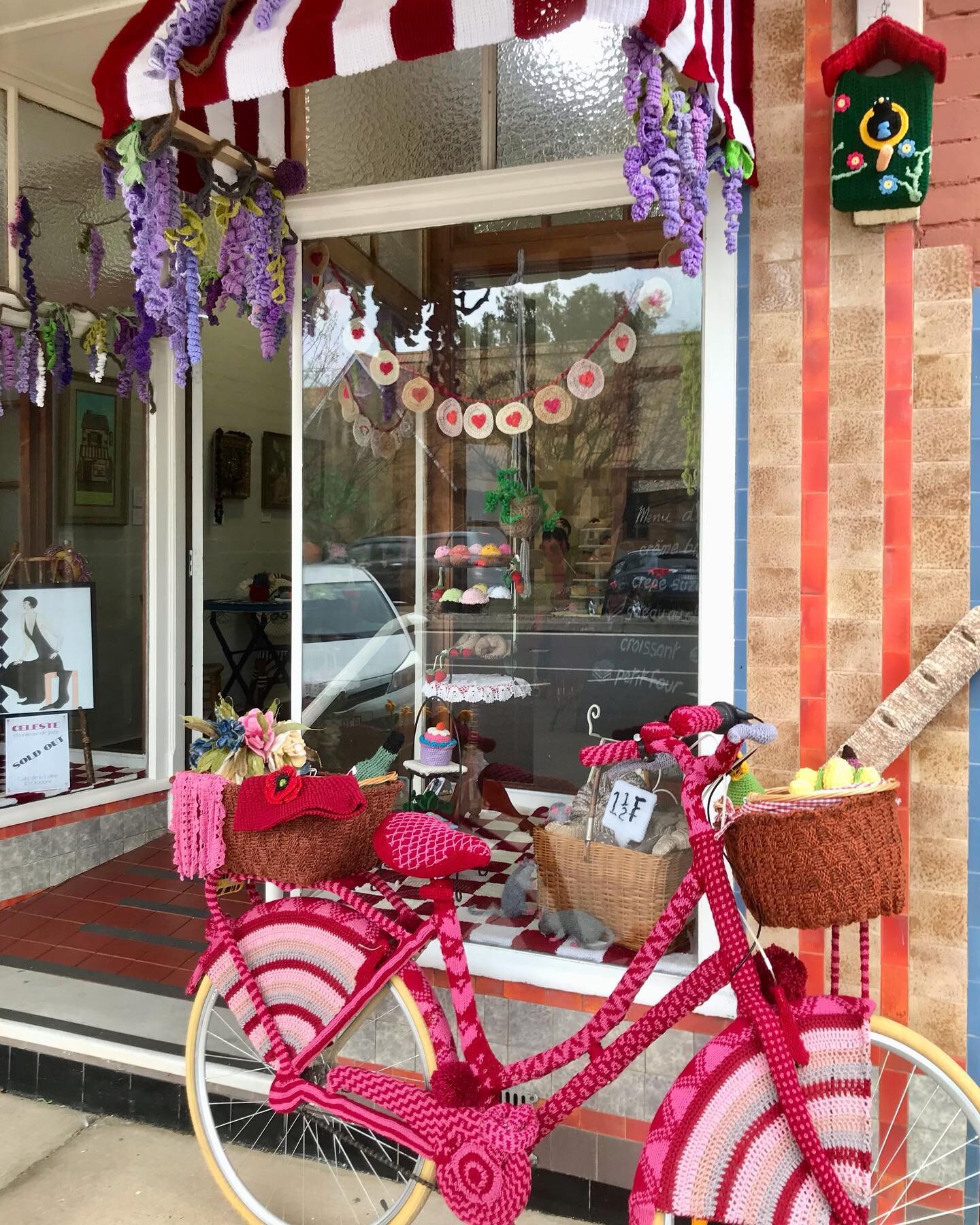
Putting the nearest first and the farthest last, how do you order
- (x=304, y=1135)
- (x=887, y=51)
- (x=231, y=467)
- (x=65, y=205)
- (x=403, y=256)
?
(x=887, y=51) → (x=304, y=1135) → (x=403, y=256) → (x=65, y=205) → (x=231, y=467)

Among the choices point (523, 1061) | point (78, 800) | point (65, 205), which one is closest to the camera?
point (523, 1061)

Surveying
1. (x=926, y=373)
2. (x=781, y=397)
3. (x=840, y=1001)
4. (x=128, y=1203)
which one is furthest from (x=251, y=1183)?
(x=926, y=373)

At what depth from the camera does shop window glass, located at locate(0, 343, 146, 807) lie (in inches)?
174

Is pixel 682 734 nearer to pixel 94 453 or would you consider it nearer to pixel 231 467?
pixel 94 453

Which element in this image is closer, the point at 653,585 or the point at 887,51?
the point at 887,51

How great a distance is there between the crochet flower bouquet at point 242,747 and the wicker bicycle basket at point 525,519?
2265 mm

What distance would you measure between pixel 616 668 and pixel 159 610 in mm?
2399

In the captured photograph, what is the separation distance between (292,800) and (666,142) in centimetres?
161

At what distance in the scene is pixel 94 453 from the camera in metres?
4.76

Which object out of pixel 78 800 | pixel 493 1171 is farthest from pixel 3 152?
pixel 493 1171

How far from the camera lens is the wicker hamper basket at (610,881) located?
9.61ft

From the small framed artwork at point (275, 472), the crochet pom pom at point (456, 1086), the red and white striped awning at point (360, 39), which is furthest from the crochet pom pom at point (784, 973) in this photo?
the small framed artwork at point (275, 472)

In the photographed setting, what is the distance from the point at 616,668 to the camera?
13.3ft

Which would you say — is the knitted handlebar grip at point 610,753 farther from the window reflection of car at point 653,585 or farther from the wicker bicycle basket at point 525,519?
the wicker bicycle basket at point 525,519
